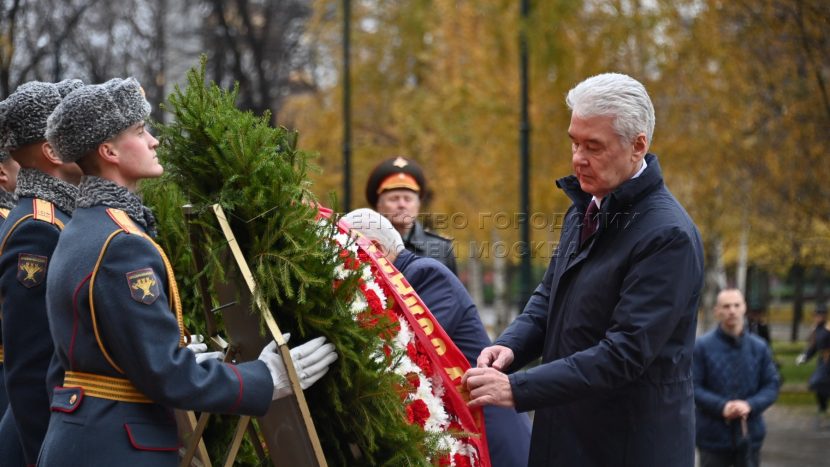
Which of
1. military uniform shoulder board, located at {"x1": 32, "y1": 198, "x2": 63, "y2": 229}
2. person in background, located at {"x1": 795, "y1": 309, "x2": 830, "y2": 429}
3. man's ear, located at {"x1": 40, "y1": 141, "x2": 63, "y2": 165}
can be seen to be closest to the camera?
military uniform shoulder board, located at {"x1": 32, "y1": 198, "x2": 63, "y2": 229}

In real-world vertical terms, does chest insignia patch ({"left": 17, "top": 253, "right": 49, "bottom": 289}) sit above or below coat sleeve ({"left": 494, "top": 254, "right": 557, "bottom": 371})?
above

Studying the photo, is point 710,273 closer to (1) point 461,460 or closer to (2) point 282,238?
(1) point 461,460

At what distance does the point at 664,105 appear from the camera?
717 inches

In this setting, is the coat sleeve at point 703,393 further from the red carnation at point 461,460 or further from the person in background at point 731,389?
the red carnation at point 461,460

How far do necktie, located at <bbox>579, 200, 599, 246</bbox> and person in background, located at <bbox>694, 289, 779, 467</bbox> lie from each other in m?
3.94

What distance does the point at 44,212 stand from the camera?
13.7 ft

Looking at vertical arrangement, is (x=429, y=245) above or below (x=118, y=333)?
below

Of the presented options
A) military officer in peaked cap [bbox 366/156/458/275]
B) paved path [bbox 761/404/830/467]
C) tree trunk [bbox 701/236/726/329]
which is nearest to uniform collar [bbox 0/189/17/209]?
military officer in peaked cap [bbox 366/156/458/275]

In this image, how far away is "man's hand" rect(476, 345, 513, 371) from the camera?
13.6 feet

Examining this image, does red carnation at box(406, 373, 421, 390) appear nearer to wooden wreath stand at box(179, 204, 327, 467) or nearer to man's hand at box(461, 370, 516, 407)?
man's hand at box(461, 370, 516, 407)

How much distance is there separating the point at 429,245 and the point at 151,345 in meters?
4.16

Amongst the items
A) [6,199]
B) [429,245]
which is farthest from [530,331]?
[429,245]

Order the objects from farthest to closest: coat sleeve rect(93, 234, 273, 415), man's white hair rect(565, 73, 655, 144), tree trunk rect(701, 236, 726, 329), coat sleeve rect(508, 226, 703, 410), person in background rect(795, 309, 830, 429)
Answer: tree trunk rect(701, 236, 726, 329)
person in background rect(795, 309, 830, 429)
man's white hair rect(565, 73, 655, 144)
coat sleeve rect(508, 226, 703, 410)
coat sleeve rect(93, 234, 273, 415)

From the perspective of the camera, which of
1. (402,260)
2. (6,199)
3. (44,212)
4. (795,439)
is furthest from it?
(795,439)
